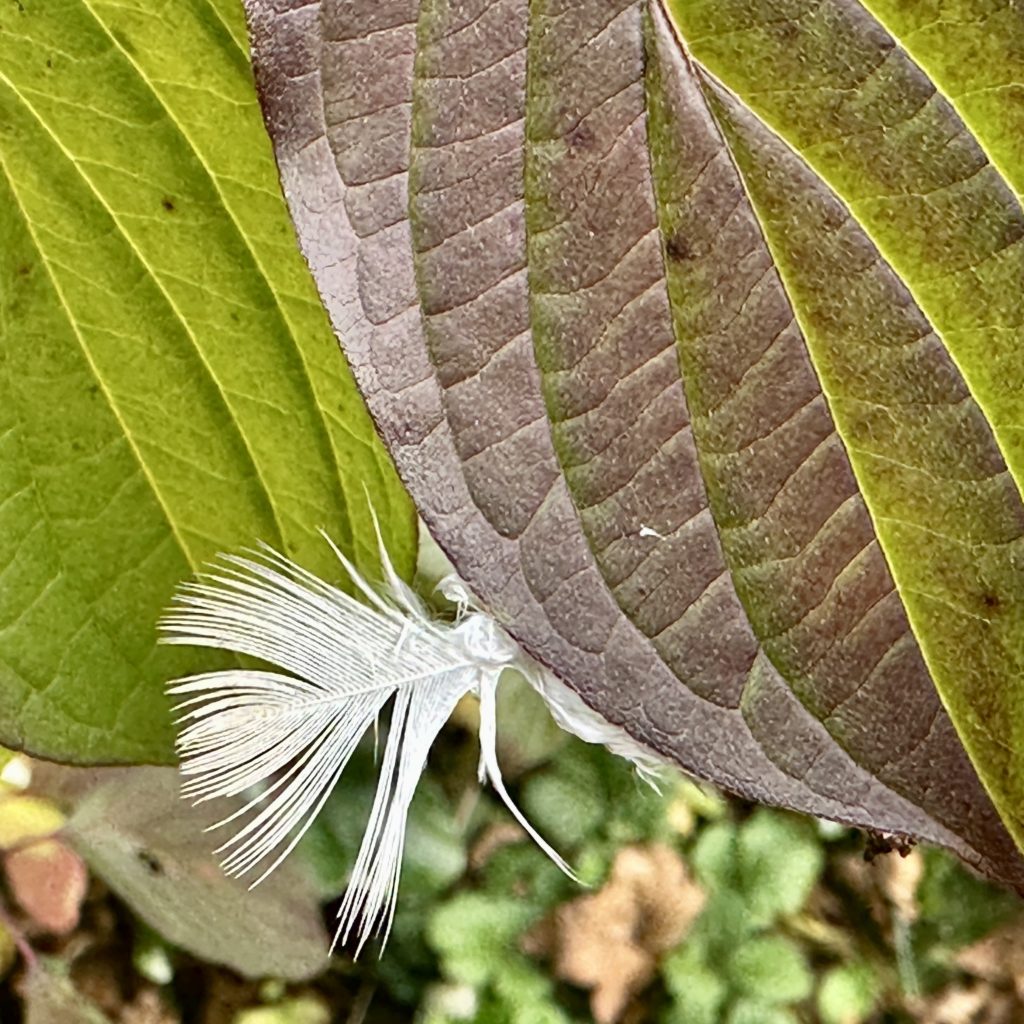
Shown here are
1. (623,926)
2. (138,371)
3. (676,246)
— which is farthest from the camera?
(623,926)

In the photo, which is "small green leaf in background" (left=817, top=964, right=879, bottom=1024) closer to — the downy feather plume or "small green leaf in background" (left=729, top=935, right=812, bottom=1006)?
"small green leaf in background" (left=729, top=935, right=812, bottom=1006)

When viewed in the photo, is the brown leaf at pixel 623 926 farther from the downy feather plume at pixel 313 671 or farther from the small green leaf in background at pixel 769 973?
the downy feather plume at pixel 313 671

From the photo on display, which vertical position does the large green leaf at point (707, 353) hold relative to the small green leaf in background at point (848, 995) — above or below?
above

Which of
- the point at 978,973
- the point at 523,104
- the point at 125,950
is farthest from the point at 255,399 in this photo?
the point at 978,973

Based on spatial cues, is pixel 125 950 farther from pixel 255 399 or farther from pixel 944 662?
pixel 944 662

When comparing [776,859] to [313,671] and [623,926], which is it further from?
[313,671]

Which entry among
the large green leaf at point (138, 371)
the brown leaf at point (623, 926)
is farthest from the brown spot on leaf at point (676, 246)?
the brown leaf at point (623, 926)

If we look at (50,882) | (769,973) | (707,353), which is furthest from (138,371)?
(769,973)
